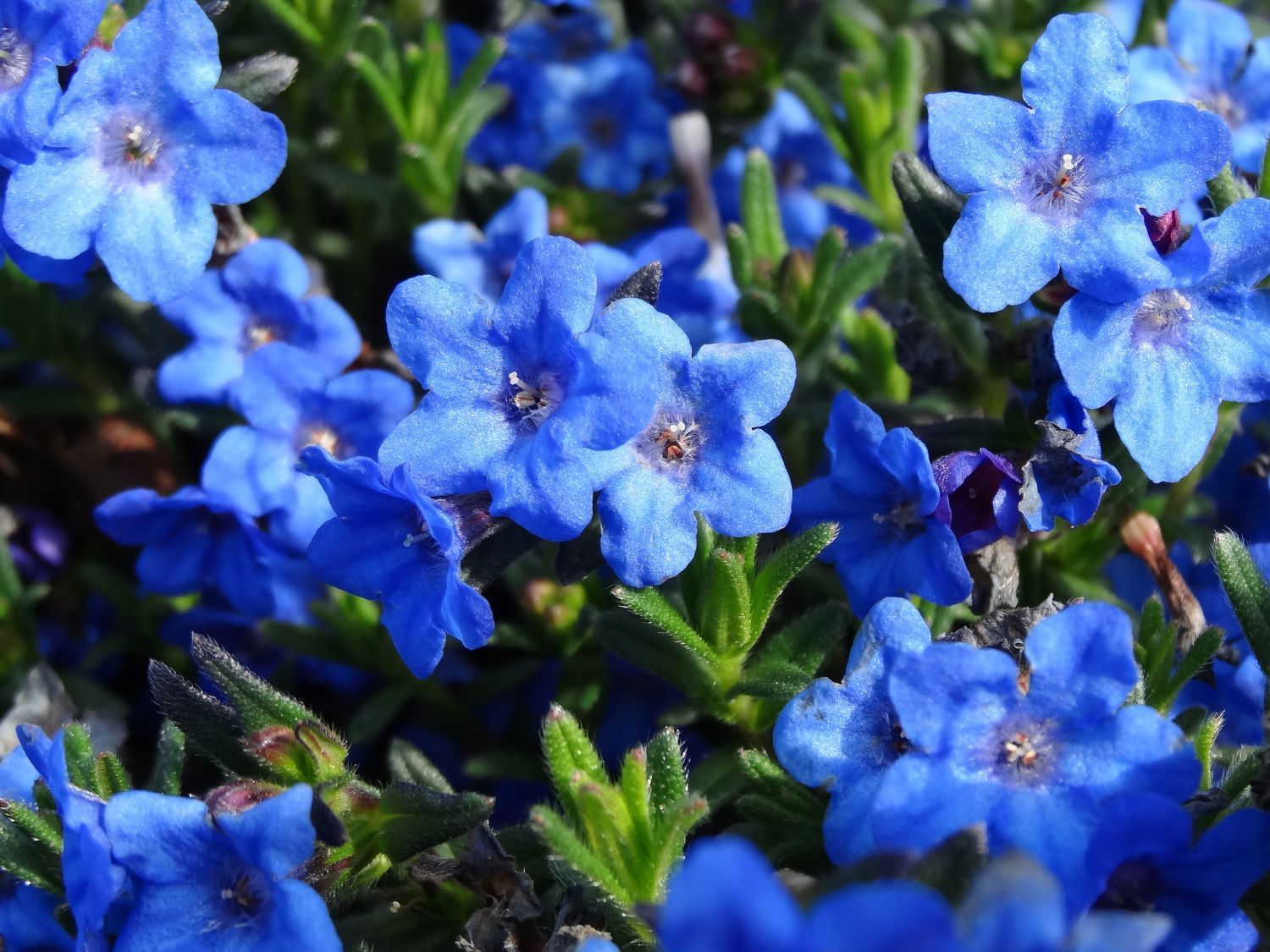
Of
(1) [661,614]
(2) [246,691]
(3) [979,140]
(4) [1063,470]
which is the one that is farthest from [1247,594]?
(2) [246,691]

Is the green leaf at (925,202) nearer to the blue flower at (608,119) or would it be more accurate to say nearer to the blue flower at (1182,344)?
the blue flower at (1182,344)

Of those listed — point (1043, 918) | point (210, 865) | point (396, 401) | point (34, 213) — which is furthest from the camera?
point (396, 401)

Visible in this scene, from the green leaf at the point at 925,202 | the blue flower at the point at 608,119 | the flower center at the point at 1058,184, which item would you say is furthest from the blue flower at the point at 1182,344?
the blue flower at the point at 608,119

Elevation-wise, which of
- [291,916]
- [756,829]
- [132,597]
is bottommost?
[132,597]

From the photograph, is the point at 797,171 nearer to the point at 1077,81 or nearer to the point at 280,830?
the point at 1077,81

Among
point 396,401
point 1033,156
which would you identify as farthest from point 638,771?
point 1033,156

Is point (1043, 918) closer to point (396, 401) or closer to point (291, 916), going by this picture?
point (291, 916)

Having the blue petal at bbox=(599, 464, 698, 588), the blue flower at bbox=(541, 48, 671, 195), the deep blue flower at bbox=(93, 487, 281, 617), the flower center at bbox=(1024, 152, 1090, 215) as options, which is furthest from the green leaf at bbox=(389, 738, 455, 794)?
the blue flower at bbox=(541, 48, 671, 195)
